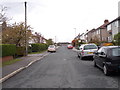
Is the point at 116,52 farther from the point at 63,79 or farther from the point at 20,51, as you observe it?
the point at 20,51

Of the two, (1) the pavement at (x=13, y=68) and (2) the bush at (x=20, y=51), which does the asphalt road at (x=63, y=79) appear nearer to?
(1) the pavement at (x=13, y=68)

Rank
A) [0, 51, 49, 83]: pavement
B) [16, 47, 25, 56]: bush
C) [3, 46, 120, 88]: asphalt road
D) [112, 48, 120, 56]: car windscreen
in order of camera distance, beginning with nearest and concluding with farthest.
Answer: [3, 46, 120, 88]: asphalt road
[112, 48, 120, 56]: car windscreen
[0, 51, 49, 83]: pavement
[16, 47, 25, 56]: bush

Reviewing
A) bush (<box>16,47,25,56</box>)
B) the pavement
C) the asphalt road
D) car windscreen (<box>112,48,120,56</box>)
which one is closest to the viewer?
the asphalt road

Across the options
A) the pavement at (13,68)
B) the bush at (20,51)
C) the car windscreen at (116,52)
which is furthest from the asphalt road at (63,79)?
the bush at (20,51)

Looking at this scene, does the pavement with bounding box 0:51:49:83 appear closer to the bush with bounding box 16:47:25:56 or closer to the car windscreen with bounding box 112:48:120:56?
the car windscreen with bounding box 112:48:120:56

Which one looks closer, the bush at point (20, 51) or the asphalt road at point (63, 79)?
the asphalt road at point (63, 79)

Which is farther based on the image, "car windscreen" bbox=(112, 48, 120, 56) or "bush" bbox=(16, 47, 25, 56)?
"bush" bbox=(16, 47, 25, 56)

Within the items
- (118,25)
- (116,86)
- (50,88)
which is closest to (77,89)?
(50,88)

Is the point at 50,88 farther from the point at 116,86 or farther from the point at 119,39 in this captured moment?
the point at 119,39

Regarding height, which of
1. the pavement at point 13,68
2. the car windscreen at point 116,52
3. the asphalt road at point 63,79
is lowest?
the asphalt road at point 63,79

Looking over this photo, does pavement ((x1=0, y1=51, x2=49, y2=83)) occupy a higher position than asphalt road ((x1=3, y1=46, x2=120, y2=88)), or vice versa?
pavement ((x1=0, y1=51, x2=49, y2=83))

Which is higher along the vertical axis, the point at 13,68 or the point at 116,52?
the point at 116,52

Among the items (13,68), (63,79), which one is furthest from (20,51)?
(63,79)

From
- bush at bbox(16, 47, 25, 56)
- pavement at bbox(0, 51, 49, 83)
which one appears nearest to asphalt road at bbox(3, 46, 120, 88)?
pavement at bbox(0, 51, 49, 83)
